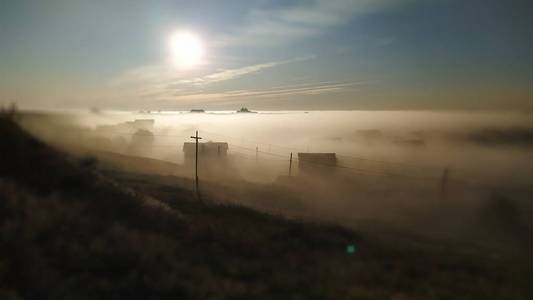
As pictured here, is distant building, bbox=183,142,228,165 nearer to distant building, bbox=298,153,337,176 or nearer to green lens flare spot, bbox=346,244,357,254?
A: distant building, bbox=298,153,337,176

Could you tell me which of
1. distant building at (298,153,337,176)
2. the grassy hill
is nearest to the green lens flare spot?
the grassy hill

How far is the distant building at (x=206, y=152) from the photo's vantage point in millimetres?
80238

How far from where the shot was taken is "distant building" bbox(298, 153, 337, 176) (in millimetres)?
68125

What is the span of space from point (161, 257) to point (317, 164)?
61827 millimetres

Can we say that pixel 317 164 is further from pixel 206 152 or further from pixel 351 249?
pixel 351 249

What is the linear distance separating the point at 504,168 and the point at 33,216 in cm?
21960

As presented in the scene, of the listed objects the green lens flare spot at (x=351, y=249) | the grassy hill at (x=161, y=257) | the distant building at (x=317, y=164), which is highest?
the grassy hill at (x=161, y=257)

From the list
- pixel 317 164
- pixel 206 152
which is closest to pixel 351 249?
pixel 317 164

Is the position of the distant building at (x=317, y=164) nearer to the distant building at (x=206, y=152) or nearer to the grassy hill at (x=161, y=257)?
the distant building at (x=206, y=152)

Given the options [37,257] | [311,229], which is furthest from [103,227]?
[311,229]

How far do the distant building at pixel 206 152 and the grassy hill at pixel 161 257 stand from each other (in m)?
65.7

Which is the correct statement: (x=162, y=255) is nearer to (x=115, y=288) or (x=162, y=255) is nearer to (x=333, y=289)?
(x=115, y=288)

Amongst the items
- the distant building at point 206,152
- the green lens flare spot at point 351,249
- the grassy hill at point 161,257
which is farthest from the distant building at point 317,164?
the green lens flare spot at point 351,249

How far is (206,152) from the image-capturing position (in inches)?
3238
